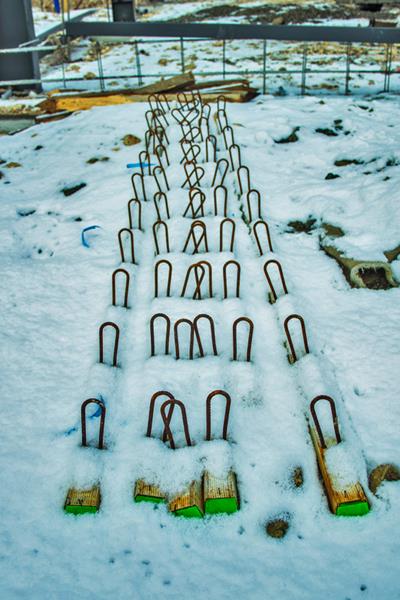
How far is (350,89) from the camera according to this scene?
14.1 meters

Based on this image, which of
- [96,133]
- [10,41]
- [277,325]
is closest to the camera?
[277,325]

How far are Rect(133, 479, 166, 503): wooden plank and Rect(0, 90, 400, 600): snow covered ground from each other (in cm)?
6

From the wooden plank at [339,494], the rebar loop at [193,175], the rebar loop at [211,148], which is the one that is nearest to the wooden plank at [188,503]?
the wooden plank at [339,494]

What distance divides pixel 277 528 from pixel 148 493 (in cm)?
87

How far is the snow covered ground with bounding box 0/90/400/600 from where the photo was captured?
3559 mm

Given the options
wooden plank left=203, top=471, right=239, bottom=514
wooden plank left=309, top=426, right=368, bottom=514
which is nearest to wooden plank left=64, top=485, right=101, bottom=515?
wooden plank left=203, top=471, right=239, bottom=514

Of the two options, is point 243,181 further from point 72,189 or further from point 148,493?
point 148,493

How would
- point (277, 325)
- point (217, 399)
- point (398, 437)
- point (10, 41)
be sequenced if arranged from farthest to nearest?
1. point (10, 41)
2. point (277, 325)
3. point (217, 399)
4. point (398, 437)

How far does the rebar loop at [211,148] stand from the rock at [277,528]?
6.72 metres

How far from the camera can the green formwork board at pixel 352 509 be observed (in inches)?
149

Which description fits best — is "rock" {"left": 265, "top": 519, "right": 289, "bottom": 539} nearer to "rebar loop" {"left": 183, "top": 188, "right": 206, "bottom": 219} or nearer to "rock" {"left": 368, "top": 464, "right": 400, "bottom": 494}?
"rock" {"left": 368, "top": 464, "right": 400, "bottom": 494}

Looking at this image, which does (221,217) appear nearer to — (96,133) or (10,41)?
(96,133)

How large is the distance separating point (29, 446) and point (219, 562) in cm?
170

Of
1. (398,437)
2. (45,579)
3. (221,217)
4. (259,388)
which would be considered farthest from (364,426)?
(221,217)
